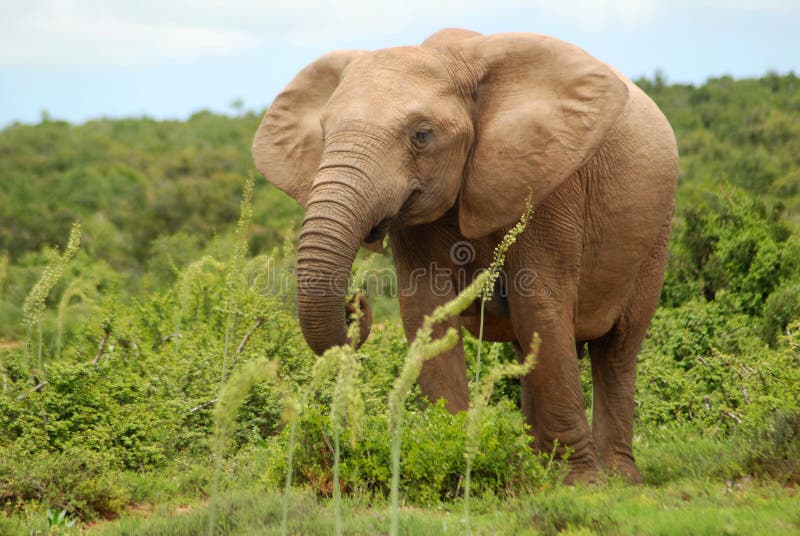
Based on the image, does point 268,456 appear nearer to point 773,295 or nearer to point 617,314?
point 617,314

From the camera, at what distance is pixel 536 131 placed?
575 cm

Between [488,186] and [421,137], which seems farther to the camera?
[488,186]

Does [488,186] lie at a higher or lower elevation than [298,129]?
lower

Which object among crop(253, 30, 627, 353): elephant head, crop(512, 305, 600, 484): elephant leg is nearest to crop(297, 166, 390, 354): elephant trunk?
crop(253, 30, 627, 353): elephant head

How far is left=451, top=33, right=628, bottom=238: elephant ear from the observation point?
225 inches

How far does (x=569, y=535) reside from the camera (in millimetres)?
4324

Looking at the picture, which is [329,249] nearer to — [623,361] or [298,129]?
[298,129]

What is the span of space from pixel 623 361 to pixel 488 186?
1849mm

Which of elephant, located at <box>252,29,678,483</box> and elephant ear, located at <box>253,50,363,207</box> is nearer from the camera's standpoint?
elephant, located at <box>252,29,678,483</box>

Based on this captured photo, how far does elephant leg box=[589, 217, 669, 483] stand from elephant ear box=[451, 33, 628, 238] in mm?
1371

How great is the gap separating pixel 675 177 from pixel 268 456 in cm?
290

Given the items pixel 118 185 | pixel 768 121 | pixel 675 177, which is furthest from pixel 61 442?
pixel 118 185

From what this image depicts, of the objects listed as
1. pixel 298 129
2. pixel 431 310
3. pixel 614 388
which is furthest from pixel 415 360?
pixel 614 388

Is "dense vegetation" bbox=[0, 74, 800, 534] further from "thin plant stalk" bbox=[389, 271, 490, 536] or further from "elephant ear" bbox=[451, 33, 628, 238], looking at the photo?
"elephant ear" bbox=[451, 33, 628, 238]
